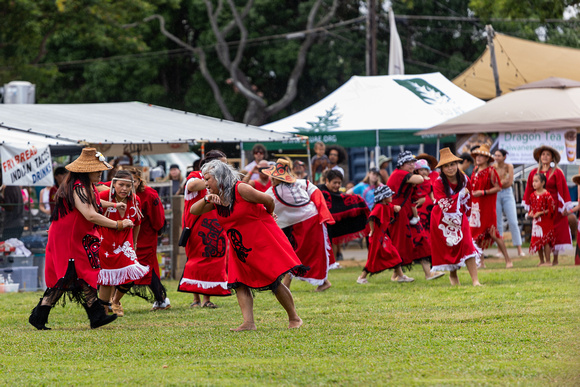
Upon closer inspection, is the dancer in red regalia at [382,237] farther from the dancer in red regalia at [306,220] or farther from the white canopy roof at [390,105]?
the white canopy roof at [390,105]

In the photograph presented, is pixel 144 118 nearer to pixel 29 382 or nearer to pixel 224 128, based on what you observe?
pixel 224 128

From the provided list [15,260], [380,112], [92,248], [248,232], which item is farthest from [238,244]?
[380,112]

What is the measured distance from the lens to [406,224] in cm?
1346

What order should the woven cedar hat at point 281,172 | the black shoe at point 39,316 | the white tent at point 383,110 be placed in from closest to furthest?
the black shoe at point 39,316 → the woven cedar hat at point 281,172 → the white tent at point 383,110

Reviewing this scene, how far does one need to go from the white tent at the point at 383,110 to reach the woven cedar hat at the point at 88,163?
11600mm

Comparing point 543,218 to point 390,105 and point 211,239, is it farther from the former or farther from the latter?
point 390,105

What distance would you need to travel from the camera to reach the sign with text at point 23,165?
13461 millimetres

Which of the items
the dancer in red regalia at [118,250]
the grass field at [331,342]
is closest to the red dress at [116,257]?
the dancer in red regalia at [118,250]

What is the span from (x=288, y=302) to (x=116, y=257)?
7.61ft

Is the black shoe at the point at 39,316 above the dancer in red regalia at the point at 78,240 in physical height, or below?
below

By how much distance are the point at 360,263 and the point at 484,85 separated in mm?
14797

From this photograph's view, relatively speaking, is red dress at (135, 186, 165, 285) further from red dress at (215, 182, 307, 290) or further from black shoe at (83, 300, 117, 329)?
red dress at (215, 182, 307, 290)

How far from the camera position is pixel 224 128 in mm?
18250

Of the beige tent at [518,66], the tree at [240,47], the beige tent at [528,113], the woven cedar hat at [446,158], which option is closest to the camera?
the woven cedar hat at [446,158]
